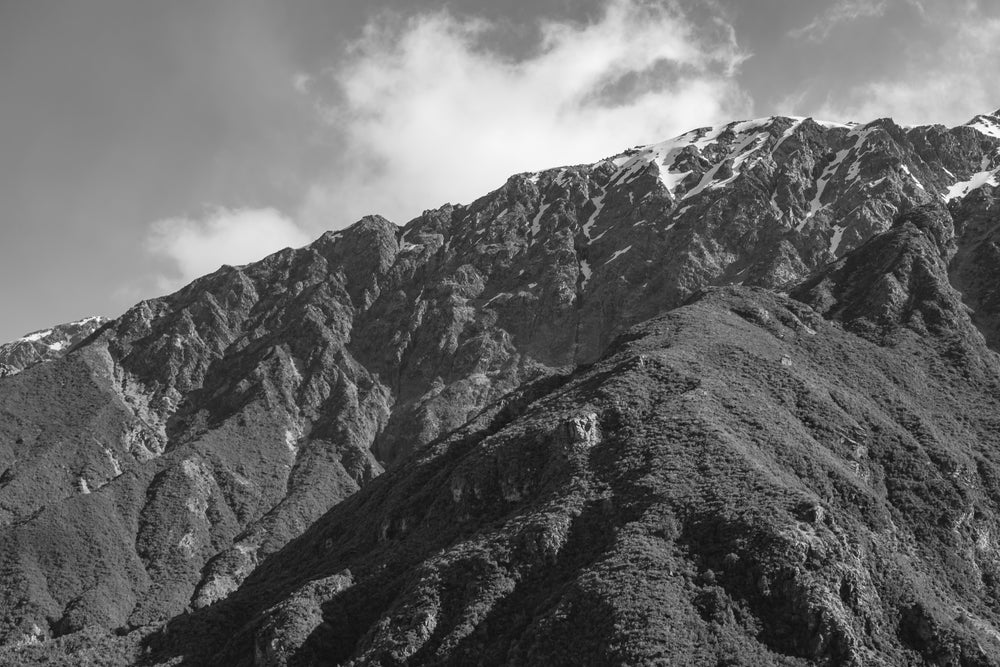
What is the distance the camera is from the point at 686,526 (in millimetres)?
78062

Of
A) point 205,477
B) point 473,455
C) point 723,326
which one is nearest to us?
point 473,455

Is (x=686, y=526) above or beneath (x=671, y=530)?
above

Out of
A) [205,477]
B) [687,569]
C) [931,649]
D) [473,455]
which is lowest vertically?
[931,649]

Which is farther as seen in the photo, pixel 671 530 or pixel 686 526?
pixel 686 526

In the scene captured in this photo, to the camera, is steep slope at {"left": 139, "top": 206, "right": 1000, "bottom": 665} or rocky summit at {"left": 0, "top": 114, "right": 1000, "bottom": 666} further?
rocky summit at {"left": 0, "top": 114, "right": 1000, "bottom": 666}

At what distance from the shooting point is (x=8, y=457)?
646 ft

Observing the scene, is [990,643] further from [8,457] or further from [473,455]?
[8,457]

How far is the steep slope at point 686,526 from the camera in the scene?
227ft

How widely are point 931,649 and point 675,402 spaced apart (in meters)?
38.5

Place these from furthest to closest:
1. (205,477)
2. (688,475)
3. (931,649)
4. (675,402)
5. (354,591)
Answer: (205,477) < (675,402) < (354,591) < (688,475) < (931,649)

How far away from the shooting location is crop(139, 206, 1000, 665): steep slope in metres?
69.1

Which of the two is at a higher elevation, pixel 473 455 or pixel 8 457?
pixel 8 457

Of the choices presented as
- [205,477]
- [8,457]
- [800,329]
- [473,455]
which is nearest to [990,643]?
[473,455]

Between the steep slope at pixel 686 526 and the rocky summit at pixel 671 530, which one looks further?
the rocky summit at pixel 671 530
